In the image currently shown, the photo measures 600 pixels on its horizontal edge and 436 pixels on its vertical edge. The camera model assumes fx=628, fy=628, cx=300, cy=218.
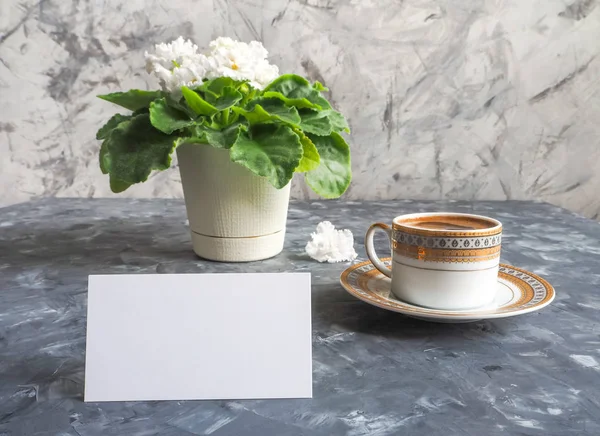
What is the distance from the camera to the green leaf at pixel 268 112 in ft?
3.04

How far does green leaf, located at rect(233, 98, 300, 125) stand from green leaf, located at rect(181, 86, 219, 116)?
0.04 m

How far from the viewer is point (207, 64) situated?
0.96 m

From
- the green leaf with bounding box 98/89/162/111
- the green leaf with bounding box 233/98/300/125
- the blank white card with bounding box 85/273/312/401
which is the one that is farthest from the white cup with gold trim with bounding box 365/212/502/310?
the green leaf with bounding box 98/89/162/111

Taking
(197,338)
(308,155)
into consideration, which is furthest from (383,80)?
(197,338)

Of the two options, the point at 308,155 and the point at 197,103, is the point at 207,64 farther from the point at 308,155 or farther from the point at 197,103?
the point at 308,155

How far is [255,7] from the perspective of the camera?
1787mm

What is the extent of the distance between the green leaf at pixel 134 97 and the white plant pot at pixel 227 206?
Answer: 0.31 ft

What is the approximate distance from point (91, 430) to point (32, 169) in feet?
5.07

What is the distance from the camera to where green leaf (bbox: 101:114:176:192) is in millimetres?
912

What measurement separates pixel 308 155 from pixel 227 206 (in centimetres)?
15

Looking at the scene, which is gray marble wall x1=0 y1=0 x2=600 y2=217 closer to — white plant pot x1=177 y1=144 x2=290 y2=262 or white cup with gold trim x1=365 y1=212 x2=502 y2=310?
white plant pot x1=177 y1=144 x2=290 y2=262

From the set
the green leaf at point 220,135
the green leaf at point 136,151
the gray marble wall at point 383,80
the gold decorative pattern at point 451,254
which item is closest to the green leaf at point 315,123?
the green leaf at point 220,135

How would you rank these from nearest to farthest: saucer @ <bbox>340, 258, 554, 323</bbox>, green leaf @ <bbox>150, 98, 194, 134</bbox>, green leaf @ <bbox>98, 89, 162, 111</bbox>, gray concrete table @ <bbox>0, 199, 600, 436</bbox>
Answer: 1. gray concrete table @ <bbox>0, 199, 600, 436</bbox>
2. saucer @ <bbox>340, 258, 554, 323</bbox>
3. green leaf @ <bbox>150, 98, 194, 134</bbox>
4. green leaf @ <bbox>98, 89, 162, 111</bbox>

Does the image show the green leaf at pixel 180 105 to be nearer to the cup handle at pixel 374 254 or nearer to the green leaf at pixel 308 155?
the green leaf at pixel 308 155
